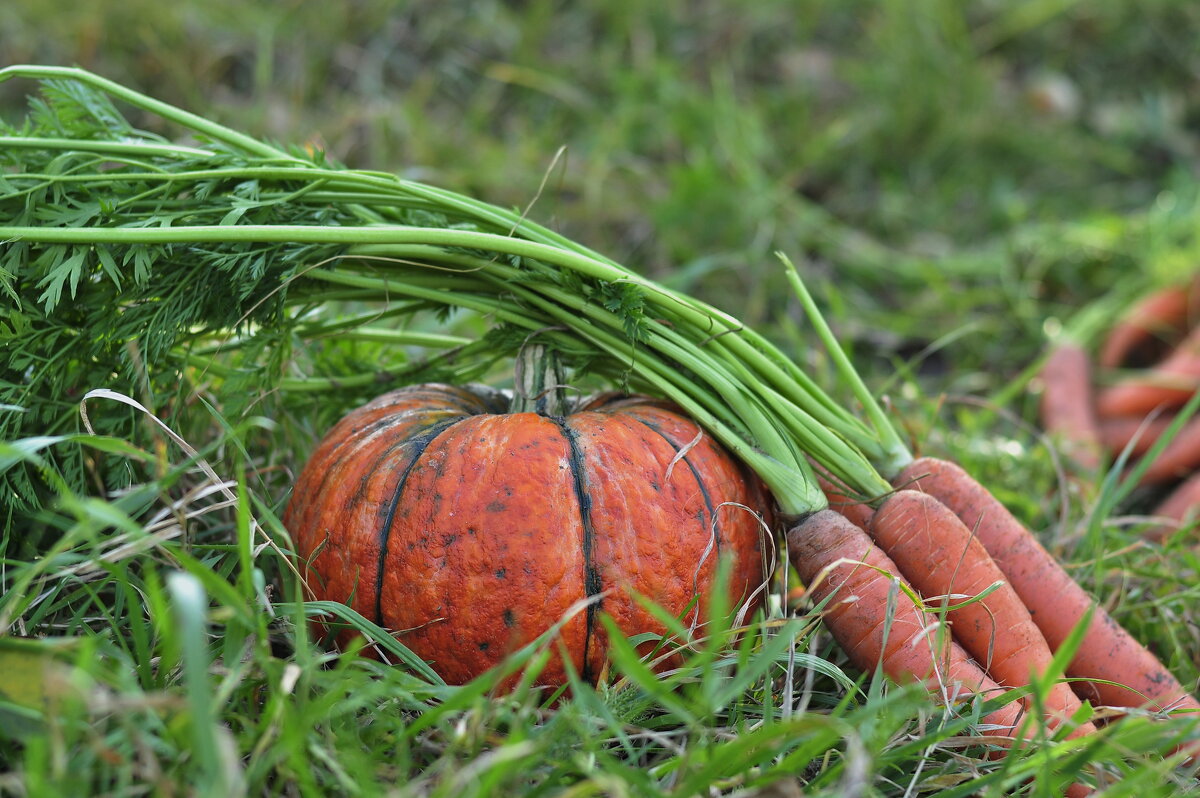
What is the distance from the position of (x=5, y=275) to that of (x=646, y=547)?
1191 mm

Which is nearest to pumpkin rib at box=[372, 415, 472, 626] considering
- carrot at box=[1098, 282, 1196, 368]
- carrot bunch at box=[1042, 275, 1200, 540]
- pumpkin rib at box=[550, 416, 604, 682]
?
pumpkin rib at box=[550, 416, 604, 682]

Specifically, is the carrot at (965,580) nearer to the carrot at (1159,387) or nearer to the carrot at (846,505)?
the carrot at (846,505)

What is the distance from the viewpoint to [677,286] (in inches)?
141

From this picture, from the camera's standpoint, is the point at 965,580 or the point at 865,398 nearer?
the point at 965,580

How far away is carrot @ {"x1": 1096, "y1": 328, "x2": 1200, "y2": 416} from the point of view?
11.1 ft

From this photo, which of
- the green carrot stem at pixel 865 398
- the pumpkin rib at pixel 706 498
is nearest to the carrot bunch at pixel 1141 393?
the green carrot stem at pixel 865 398

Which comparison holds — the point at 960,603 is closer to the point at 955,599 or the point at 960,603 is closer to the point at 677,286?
the point at 955,599

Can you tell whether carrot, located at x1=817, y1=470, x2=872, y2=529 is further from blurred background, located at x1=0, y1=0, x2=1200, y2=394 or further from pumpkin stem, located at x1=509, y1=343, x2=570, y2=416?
blurred background, located at x1=0, y1=0, x2=1200, y2=394

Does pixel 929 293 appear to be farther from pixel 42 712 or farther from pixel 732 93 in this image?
pixel 42 712

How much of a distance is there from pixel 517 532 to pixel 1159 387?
2894mm

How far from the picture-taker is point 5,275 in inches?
62.2

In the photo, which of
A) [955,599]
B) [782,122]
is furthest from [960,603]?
[782,122]

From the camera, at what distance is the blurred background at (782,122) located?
3969mm

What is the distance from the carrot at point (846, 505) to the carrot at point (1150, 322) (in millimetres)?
2404
